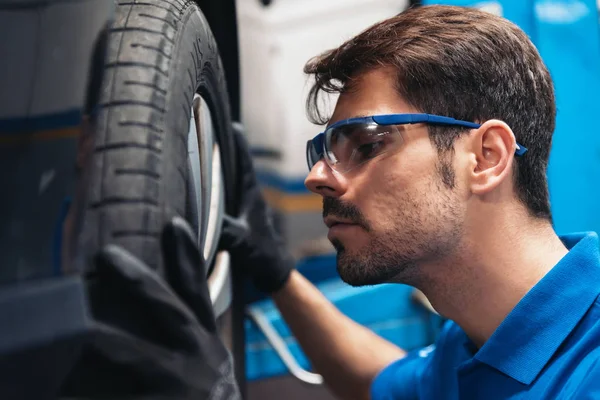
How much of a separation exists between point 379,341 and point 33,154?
42.8 inches

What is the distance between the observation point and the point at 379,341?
1.49 metres

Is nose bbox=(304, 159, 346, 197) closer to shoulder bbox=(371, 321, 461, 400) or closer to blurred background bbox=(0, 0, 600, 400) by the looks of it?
blurred background bbox=(0, 0, 600, 400)

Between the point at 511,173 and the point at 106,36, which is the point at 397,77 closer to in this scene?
the point at 511,173

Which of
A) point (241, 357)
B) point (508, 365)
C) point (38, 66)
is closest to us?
point (38, 66)

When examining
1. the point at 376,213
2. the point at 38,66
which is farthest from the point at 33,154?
the point at 376,213

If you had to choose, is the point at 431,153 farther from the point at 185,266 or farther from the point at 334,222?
the point at 185,266

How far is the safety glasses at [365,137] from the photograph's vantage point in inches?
41.9

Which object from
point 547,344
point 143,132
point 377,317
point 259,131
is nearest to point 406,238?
point 547,344

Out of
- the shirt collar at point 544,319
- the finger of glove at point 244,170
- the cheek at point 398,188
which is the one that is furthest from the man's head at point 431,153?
the finger of glove at point 244,170

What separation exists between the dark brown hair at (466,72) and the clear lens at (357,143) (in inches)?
2.9

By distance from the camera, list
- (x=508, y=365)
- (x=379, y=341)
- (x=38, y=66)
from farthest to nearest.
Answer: (x=379, y=341) → (x=508, y=365) → (x=38, y=66)

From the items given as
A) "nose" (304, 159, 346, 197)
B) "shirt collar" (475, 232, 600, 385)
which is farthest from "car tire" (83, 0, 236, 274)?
"shirt collar" (475, 232, 600, 385)

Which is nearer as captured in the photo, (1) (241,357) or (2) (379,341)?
(1) (241,357)

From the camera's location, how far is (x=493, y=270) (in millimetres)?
1101
